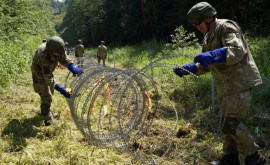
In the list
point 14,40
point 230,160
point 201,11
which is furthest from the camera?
point 14,40

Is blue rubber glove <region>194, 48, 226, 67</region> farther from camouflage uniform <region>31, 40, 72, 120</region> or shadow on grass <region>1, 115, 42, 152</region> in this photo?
shadow on grass <region>1, 115, 42, 152</region>

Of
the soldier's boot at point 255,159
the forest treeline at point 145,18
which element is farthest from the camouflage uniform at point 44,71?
the forest treeline at point 145,18

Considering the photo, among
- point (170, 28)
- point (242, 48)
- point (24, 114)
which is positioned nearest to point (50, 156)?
point (24, 114)

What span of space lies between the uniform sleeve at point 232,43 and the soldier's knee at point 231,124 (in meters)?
0.73

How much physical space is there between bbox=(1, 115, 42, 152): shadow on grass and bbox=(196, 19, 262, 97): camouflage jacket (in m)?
3.10

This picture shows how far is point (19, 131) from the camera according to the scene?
13.4ft

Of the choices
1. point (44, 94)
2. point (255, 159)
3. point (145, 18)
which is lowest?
point (255, 159)

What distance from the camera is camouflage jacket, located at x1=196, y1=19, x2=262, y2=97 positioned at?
235 centimetres

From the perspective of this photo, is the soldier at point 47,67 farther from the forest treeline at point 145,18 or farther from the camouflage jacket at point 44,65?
the forest treeline at point 145,18

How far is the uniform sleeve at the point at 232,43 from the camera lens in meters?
2.33

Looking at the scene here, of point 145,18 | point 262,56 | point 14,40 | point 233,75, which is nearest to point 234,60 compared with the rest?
point 233,75

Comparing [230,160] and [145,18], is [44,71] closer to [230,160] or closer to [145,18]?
[230,160]

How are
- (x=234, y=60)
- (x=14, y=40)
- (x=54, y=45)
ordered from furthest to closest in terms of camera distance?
(x=14, y=40)
(x=54, y=45)
(x=234, y=60)

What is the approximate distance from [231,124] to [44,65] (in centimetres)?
325
